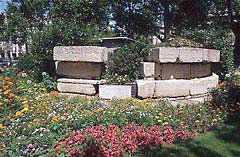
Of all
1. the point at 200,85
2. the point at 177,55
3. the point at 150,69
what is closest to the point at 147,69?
the point at 150,69

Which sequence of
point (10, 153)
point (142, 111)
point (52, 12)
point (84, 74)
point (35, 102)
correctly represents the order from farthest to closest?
point (52, 12)
point (84, 74)
point (35, 102)
point (142, 111)
point (10, 153)

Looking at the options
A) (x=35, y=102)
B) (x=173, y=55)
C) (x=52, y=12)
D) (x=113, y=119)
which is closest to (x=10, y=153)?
(x=113, y=119)

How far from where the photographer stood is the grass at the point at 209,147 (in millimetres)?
3504

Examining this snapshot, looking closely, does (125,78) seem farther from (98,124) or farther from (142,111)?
(98,124)

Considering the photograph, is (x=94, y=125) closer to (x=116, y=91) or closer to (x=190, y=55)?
(x=116, y=91)

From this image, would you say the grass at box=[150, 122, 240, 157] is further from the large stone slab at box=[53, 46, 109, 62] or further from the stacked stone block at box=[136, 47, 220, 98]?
the large stone slab at box=[53, 46, 109, 62]

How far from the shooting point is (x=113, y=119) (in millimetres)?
4262

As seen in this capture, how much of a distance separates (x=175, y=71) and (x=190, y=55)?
0.52 meters

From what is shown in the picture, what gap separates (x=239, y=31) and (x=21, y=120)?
1741 cm

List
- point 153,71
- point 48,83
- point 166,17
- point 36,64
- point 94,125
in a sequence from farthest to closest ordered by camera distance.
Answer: point 166,17
point 36,64
point 48,83
point 153,71
point 94,125

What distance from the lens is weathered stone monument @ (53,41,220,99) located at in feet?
20.7

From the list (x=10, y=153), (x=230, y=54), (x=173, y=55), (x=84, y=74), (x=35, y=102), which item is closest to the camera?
(x=10, y=153)

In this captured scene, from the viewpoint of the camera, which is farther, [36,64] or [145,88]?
[36,64]

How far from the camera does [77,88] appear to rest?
6891 millimetres
